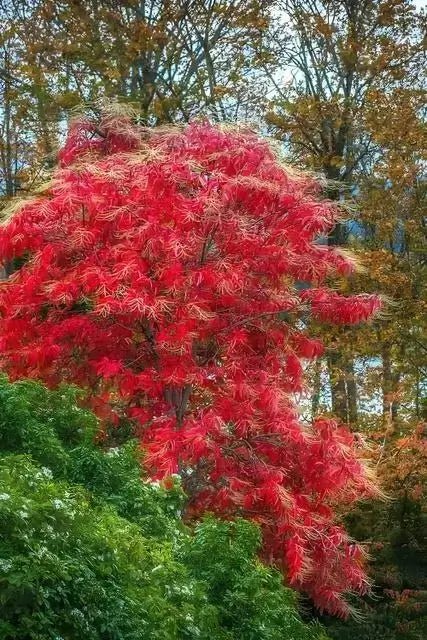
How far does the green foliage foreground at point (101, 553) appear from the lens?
367 centimetres

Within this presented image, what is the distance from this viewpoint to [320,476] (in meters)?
7.89

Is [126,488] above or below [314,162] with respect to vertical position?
below

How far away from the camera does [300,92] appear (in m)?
16.4

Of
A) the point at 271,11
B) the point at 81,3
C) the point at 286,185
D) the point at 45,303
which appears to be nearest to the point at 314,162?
the point at 271,11

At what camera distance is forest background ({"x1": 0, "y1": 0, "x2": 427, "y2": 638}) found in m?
14.0

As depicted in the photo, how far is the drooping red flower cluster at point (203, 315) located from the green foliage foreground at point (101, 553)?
1.30 m

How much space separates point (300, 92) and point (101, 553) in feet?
43.8

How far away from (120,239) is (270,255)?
131 cm

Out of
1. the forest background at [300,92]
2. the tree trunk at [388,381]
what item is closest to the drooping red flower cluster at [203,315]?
the forest background at [300,92]

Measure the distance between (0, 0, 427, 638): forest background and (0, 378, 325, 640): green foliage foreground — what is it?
7.16 metres

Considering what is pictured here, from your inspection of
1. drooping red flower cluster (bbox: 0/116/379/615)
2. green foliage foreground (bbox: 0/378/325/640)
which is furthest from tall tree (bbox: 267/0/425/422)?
green foliage foreground (bbox: 0/378/325/640)

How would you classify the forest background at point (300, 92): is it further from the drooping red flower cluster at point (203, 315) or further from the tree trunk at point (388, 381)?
the drooping red flower cluster at point (203, 315)

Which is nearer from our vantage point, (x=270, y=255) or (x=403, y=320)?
(x=270, y=255)

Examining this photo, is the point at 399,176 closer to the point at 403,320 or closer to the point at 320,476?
the point at 403,320
